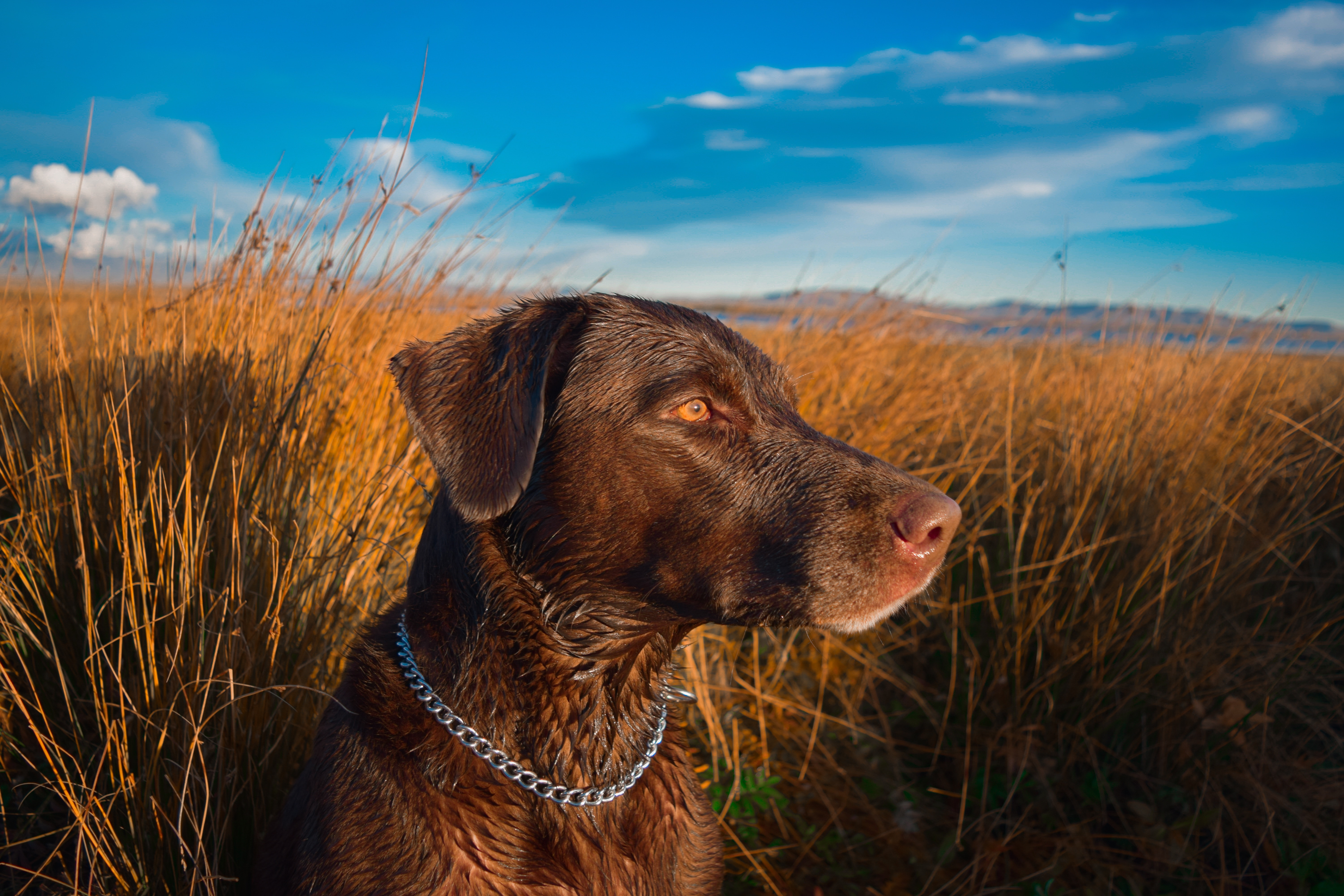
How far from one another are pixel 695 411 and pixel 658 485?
23cm

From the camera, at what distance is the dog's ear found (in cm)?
173

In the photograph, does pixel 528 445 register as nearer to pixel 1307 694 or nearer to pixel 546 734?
pixel 546 734

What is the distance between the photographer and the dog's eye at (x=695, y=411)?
6.34 ft

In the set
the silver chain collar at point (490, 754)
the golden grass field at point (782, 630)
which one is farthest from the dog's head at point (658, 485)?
the golden grass field at point (782, 630)

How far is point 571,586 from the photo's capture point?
184 centimetres

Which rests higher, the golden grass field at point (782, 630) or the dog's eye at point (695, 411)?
the dog's eye at point (695, 411)

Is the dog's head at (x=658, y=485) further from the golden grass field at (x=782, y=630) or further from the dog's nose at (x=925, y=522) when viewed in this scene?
the golden grass field at (x=782, y=630)

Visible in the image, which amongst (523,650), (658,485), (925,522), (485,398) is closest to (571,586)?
(523,650)

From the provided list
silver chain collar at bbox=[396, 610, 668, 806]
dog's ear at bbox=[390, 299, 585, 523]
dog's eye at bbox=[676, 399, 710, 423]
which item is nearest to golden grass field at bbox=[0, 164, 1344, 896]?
silver chain collar at bbox=[396, 610, 668, 806]

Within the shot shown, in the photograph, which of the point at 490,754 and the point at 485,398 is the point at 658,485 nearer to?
the point at 485,398

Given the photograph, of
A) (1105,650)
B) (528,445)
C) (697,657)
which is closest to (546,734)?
(528,445)

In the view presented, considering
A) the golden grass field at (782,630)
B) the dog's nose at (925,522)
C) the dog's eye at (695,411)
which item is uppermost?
the dog's eye at (695,411)

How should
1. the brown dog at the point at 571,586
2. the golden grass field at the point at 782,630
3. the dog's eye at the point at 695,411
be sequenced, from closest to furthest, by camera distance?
the brown dog at the point at 571,586 < the dog's eye at the point at 695,411 < the golden grass field at the point at 782,630

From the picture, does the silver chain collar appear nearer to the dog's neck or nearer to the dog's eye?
the dog's neck
